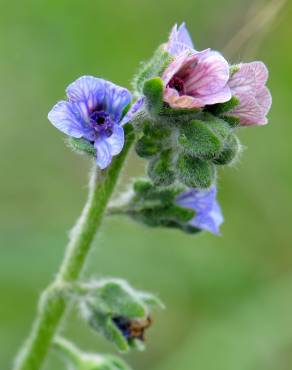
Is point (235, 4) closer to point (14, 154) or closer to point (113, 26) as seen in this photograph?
point (113, 26)

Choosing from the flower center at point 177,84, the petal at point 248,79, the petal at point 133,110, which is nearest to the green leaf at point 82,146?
the petal at point 133,110

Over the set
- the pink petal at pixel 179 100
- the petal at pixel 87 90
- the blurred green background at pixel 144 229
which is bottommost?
the pink petal at pixel 179 100

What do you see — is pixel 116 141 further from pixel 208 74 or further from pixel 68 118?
pixel 208 74

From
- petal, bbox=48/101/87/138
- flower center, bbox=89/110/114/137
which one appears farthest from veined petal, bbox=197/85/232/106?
petal, bbox=48/101/87/138

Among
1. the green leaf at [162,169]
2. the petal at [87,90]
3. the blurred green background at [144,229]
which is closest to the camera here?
the petal at [87,90]

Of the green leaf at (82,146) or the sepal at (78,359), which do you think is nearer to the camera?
the green leaf at (82,146)

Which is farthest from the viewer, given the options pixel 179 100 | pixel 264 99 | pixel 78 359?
pixel 78 359

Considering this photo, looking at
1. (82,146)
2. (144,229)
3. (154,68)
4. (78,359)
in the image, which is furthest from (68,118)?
(144,229)

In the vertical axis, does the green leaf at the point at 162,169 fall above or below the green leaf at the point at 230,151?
below

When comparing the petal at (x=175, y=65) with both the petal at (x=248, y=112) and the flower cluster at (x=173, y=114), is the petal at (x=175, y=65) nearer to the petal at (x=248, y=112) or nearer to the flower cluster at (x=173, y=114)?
the flower cluster at (x=173, y=114)
